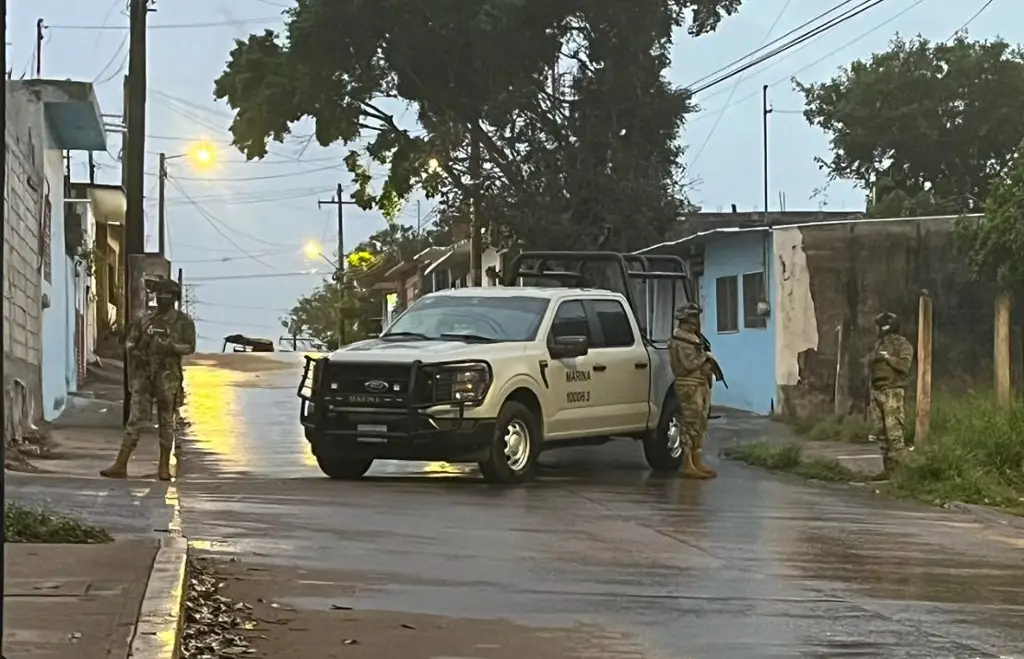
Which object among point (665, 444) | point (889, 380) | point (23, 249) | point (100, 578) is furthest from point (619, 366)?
point (100, 578)

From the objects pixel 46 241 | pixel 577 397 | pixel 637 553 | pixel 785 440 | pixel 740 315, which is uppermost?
pixel 46 241

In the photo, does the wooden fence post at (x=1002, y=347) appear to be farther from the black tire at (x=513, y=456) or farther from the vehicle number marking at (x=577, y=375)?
the black tire at (x=513, y=456)

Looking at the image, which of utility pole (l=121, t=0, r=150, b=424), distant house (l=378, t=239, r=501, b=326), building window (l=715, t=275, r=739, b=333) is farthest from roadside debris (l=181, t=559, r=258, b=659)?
distant house (l=378, t=239, r=501, b=326)

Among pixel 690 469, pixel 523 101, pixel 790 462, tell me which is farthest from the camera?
pixel 523 101

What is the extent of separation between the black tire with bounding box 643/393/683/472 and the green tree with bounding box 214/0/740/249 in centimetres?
1421

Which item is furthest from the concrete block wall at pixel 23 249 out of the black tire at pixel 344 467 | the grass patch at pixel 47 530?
the grass patch at pixel 47 530

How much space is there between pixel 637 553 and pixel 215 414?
15.3m

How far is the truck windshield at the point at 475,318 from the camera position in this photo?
15023 millimetres

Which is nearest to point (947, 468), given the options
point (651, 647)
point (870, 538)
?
point (870, 538)

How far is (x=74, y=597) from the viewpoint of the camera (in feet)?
22.3

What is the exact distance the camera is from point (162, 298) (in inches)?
542

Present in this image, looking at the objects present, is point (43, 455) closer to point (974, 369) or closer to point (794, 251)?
point (794, 251)

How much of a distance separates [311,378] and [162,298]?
1.84 metres

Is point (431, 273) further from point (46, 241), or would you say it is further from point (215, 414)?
point (46, 241)
